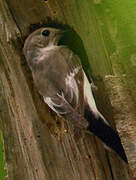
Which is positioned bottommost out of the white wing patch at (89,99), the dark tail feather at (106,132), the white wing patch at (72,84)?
the dark tail feather at (106,132)

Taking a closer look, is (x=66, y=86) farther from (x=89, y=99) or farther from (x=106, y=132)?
(x=106, y=132)

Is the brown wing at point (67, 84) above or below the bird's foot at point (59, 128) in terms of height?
above

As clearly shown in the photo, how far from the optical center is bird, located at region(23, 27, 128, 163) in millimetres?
1832

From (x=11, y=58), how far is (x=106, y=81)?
1.89ft

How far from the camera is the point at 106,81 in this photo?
1.86 m

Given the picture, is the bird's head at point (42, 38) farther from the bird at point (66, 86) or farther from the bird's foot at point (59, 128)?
the bird's foot at point (59, 128)

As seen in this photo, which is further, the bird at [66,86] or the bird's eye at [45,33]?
the bird's eye at [45,33]

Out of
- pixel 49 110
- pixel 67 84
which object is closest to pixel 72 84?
pixel 67 84

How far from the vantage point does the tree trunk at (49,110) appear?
73.4 inches

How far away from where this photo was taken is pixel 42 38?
1979 mm

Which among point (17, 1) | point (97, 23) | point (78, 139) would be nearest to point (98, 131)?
point (78, 139)

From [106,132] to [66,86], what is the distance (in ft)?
0.95

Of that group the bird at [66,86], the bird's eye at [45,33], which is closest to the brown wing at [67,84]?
the bird at [66,86]

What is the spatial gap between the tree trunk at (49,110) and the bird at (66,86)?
55 mm
